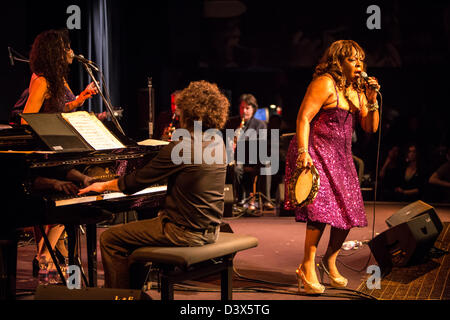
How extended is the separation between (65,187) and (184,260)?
932 millimetres

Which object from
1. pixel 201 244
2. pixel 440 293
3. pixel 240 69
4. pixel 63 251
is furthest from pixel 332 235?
pixel 240 69

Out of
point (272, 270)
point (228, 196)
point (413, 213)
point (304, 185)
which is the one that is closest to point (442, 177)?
point (228, 196)

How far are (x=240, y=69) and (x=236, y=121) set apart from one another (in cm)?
294

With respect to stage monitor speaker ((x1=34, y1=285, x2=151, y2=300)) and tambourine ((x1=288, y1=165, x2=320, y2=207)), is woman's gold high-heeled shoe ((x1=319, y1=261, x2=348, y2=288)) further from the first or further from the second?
stage monitor speaker ((x1=34, y1=285, x2=151, y2=300))

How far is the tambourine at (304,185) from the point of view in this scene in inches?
150

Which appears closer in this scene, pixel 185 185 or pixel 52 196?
pixel 185 185

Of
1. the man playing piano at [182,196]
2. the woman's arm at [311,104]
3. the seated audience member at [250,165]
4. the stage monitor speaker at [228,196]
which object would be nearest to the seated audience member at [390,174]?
the seated audience member at [250,165]

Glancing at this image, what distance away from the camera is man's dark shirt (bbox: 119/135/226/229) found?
3.10m

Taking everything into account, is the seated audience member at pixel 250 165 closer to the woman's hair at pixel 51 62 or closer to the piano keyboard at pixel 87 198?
the woman's hair at pixel 51 62

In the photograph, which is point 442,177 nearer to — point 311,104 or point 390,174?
point 390,174

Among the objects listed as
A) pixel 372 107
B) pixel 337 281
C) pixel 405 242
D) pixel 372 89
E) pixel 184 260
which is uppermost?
pixel 372 89

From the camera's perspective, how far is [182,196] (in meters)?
3.12

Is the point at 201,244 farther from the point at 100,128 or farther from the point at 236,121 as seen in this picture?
the point at 236,121
